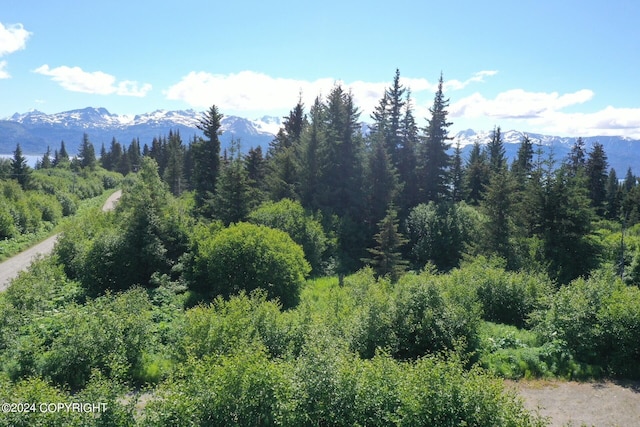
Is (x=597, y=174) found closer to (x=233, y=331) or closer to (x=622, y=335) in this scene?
(x=622, y=335)

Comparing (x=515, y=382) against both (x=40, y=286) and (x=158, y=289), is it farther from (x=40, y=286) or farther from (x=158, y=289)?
(x=40, y=286)

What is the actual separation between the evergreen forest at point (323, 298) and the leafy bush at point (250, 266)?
89 millimetres

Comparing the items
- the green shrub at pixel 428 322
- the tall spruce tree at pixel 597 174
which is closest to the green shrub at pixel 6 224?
the green shrub at pixel 428 322

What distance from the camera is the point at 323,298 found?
71.0 feet

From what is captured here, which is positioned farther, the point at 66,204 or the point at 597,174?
the point at 66,204

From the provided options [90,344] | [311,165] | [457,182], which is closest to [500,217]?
[311,165]

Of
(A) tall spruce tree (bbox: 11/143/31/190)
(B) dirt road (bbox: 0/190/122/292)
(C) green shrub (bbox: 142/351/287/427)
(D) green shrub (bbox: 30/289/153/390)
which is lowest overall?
(B) dirt road (bbox: 0/190/122/292)

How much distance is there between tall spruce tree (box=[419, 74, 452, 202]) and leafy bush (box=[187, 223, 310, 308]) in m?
26.4

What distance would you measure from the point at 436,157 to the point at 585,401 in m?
36.5

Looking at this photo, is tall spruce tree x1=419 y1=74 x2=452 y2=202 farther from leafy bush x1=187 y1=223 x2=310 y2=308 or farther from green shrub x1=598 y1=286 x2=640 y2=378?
green shrub x1=598 y1=286 x2=640 y2=378

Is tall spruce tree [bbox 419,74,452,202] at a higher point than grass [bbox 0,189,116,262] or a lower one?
higher

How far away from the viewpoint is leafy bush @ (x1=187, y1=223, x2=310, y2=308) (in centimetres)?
2181

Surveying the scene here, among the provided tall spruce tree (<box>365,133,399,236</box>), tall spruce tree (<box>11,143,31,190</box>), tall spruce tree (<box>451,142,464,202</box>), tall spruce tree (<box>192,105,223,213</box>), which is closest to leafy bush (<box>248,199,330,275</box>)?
tall spruce tree (<box>365,133,399,236</box>)

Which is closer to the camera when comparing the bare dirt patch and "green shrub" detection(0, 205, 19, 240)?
the bare dirt patch
